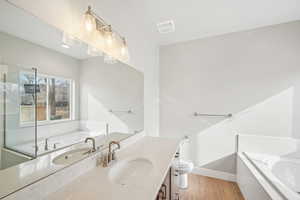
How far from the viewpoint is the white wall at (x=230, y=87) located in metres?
1.91

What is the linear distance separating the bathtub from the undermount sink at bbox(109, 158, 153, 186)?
1.15 metres

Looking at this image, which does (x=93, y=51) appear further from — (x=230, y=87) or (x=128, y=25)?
(x=230, y=87)

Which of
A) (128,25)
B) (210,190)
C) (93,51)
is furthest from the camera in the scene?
(210,190)

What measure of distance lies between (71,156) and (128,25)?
1551 millimetres

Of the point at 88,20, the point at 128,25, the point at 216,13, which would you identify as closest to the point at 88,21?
the point at 88,20

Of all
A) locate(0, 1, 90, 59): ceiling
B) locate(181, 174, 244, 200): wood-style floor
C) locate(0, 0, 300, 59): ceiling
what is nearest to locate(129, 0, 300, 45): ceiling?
locate(0, 0, 300, 59): ceiling

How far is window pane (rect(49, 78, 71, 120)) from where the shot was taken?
82 cm

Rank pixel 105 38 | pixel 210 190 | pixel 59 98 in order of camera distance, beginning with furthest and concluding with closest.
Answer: pixel 210 190, pixel 105 38, pixel 59 98

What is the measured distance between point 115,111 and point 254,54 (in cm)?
232

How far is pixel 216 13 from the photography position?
5.64ft

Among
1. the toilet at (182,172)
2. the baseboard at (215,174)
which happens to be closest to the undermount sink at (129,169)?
the toilet at (182,172)

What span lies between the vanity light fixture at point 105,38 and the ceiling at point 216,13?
2.03 ft

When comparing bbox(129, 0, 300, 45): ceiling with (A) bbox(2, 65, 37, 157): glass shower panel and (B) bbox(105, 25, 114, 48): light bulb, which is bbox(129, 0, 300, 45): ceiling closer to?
(B) bbox(105, 25, 114, 48): light bulb

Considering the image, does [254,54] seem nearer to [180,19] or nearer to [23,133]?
[180,19]
